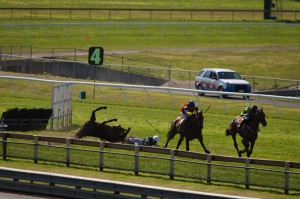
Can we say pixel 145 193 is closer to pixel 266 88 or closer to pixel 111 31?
pixel 266 88

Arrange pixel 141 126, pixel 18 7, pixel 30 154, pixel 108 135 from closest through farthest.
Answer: pixel 30 154 → pixel 108 135 → pixel 141 126 → pixel 18 7

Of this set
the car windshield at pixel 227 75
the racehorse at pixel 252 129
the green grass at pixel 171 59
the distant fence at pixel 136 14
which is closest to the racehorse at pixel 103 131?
the green grass at pixel 171 59

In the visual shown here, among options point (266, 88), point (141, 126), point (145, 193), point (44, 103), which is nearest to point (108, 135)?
point (141, 126)

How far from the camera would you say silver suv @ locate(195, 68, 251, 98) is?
49.0 metres

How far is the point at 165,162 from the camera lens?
946 inches

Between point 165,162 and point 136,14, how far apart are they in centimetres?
6617

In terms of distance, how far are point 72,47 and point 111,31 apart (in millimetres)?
8706

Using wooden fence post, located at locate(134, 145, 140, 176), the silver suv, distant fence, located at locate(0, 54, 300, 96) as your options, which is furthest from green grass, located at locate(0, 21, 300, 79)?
wooden fence post, located at locate(134, 145, 140, 176)

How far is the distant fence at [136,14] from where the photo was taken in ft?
272

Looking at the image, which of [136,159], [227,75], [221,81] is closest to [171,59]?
[227,75]

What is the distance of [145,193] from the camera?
2108 centimetres

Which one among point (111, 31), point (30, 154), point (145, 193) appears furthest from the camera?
point (111, 31)

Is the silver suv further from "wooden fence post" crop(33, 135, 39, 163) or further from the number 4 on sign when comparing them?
"wooden fence post" crop(33, 135, 39, 163)

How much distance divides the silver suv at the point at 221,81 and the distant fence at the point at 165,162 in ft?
73.6
